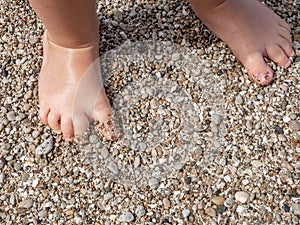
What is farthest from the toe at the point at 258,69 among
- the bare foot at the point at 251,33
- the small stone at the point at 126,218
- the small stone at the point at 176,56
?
the small stone at the point at 126,218

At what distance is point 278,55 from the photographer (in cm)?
174

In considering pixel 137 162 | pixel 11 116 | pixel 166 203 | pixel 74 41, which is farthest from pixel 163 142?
pixel 11 116

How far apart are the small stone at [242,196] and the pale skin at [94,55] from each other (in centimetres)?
41

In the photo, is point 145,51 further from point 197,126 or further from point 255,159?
point 255,159

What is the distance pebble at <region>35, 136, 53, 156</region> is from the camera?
1.65 metres

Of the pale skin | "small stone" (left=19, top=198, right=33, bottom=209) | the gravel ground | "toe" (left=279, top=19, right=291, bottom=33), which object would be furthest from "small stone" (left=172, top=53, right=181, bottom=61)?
"small stone" (left=19, top=198, right=33, bottom=209)

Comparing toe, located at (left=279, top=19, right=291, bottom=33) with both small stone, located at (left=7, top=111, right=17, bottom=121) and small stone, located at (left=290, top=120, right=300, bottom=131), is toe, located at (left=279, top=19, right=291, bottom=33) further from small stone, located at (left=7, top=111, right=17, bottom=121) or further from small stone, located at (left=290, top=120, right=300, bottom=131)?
small stone, located at (left=7, top=111, right=17, bottom=121)

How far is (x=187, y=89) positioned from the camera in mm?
1734

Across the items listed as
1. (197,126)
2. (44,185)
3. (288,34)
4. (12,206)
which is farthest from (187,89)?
(12,206)

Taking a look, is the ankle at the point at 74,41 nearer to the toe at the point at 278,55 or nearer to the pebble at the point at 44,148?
the pebble at the point at 44,148

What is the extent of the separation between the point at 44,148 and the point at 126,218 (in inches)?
14.6

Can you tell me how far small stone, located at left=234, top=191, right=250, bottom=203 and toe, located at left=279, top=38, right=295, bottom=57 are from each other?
543 millimetres

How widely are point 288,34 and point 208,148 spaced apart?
0.52m

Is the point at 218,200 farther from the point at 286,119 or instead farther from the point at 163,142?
the point at 286,119
